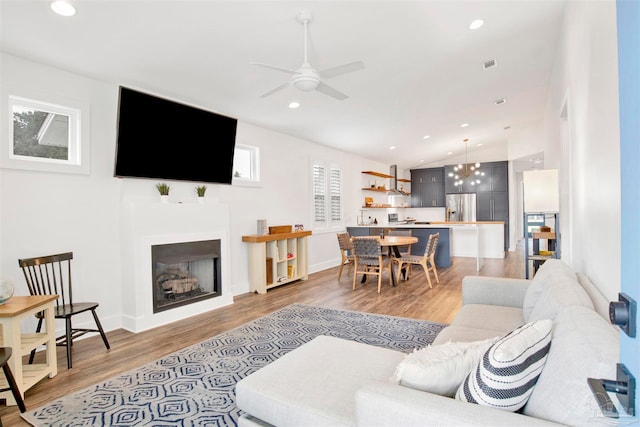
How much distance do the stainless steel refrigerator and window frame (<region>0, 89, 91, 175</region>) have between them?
10593 millimetres

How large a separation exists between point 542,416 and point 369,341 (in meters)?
2.31

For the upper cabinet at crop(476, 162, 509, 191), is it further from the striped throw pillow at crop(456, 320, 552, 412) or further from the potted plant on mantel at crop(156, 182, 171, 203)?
the striped throw pillow at crop(456, 320, 552, 412)

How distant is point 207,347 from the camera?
3.15 meters

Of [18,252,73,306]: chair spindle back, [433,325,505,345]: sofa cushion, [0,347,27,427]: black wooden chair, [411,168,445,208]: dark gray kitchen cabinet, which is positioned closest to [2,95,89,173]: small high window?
[18,252,73,306]: chair spindle back

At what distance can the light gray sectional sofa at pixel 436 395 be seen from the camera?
0.98 m

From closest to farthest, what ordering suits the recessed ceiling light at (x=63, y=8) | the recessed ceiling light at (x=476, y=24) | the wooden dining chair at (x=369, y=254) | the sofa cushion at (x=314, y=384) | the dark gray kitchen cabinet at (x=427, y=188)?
1. the sofa cushion at (x=314, y=384)
2. the recessed ceiling light at (x=63, y=8)
3. the recessed ceiling light at (x=476, y=24)
4. the wooden dining chair at (x=369, y=254)
5. the dark gray kitchen cabinet at (x=427, y=188)

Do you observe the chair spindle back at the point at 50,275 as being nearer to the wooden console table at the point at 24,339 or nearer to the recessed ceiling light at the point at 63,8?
the wooden console table at the point at 24,339

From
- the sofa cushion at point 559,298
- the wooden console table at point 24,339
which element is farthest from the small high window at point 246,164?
the sofa cushion at point 559,298

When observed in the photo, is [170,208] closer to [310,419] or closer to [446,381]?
[310,419]

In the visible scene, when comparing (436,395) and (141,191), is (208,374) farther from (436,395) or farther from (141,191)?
(141,191)

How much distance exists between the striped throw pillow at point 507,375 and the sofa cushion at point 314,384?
18.4 inches

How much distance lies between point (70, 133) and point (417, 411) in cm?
406

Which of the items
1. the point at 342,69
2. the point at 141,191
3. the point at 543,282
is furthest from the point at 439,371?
the point at 141,191

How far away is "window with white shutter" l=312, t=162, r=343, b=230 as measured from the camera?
7.17 metres
